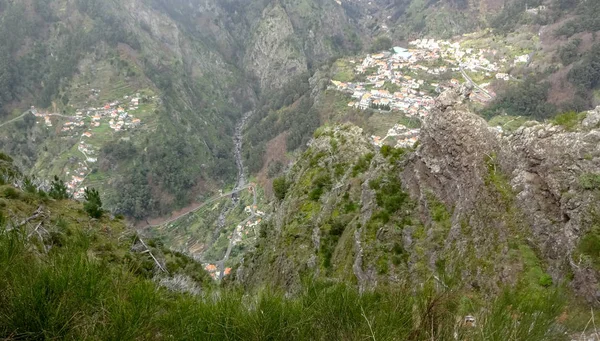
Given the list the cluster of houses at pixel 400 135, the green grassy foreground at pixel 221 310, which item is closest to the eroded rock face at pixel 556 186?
the green grassy foreground at pixel 221 310

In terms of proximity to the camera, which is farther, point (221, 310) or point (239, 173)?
point (239, 173)

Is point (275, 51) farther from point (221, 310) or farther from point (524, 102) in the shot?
point (221, 310)

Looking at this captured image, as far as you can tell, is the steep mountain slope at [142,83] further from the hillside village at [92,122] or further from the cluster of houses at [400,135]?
the cluster of houses at [400,135]

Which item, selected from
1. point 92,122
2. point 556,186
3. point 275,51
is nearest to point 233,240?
point 92,122

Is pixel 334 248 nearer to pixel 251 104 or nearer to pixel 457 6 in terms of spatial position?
pixel 251 104

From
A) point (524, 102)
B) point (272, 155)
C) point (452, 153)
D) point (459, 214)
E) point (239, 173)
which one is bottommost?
point (239, 173)

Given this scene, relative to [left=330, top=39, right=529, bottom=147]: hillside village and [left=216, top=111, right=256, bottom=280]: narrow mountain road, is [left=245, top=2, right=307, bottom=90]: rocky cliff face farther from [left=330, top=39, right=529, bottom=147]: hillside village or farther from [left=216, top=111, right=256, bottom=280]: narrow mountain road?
[left=330, top=39, right=529, bottom=147]: hillside village

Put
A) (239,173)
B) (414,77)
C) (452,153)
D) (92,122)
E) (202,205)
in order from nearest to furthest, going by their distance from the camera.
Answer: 1. (452,153)
2. (202,205)
3. (92,122)
4. (414,77)
5. (239,173)

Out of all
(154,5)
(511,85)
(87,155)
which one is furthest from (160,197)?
(154,5)
